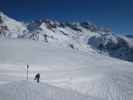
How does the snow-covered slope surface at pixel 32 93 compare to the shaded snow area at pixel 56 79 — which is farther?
the shaded snow area at pixel 56 79

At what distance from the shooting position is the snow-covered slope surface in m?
18.1

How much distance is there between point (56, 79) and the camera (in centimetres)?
3269

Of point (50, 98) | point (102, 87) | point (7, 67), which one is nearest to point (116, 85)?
point (102, 87)

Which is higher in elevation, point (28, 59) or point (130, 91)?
point (28, 59)

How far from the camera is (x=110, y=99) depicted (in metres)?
26.6

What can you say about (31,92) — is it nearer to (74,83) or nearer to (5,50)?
(74,83)

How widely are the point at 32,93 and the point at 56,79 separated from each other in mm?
13941

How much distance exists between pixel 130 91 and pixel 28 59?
83.3 ft

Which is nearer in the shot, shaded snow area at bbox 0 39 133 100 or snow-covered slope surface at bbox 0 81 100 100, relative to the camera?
snow-covered slope surface at bbox 0 81 100 100

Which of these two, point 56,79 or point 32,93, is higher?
point 56,79

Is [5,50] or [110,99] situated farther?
[5,50]

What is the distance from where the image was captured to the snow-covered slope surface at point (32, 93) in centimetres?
1811

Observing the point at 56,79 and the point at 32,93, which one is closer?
the point at 32,93

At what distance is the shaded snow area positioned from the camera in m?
19.4
